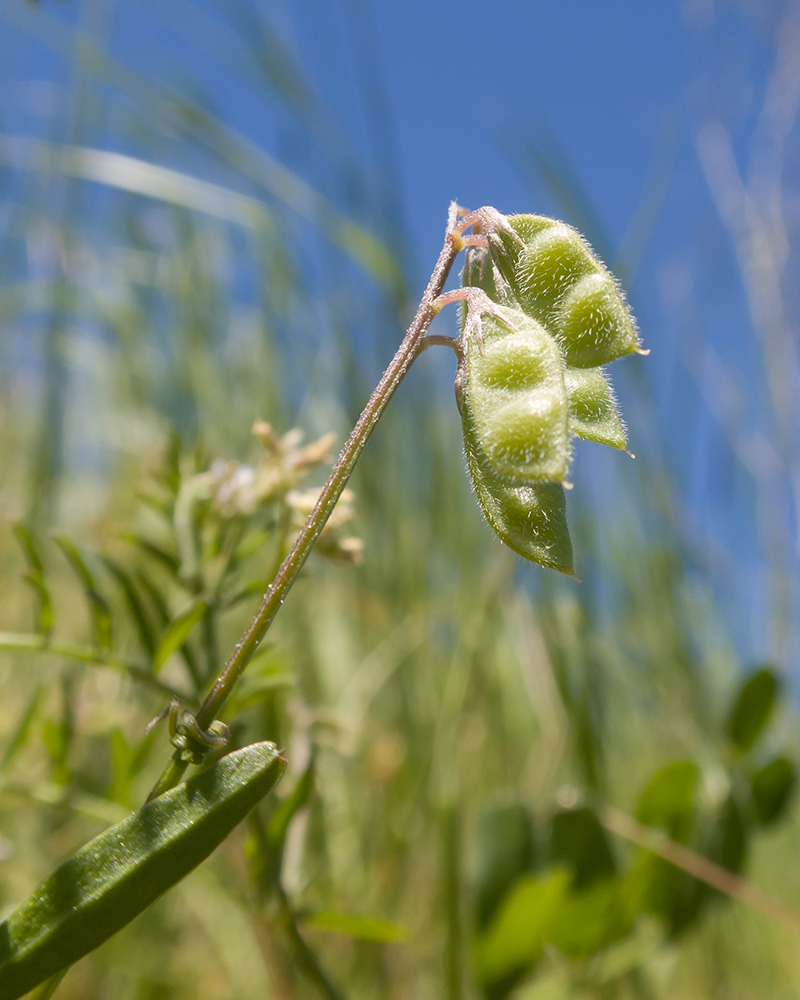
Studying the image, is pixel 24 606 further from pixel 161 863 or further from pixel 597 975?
pixel 161 863

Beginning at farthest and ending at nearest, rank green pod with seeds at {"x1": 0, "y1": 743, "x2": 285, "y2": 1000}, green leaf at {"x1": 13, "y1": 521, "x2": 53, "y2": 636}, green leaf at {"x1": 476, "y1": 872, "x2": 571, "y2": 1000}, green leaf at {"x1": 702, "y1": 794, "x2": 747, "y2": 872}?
green leaf at {"x1": 702, "y1": 794, "x2": 747, "y2": 872}
green leaf at {"x1": 476, "y1": 872, "x2": 571, "y2": 1000}
green leaf at {"x1": 13, "y1": 521, "x2": 53, "y2": 636}
green pod with seeds at {"x1": 0, "y1": 743, "x2": 285, "y2": 1000}

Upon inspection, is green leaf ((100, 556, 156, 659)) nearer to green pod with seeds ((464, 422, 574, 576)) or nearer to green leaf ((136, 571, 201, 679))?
green leaf ((136, 571, 201, 679))

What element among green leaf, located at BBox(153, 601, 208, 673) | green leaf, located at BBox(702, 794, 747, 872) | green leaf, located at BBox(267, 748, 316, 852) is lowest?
green leaf, located at BBox(702, 794, 747, 872)

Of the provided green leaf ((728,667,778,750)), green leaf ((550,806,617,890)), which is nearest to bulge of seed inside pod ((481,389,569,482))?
green leaf ((550,806,617,890))

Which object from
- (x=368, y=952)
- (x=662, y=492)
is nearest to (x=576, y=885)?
(x=368, y=952)

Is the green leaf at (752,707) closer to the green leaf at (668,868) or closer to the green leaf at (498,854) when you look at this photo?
the green leaf at (668,868)

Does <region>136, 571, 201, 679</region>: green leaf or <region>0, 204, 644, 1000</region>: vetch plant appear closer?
<region>0, 204, 644, 1000</region>: vetch plant

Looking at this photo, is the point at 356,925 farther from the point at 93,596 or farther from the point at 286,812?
the point at 93,596

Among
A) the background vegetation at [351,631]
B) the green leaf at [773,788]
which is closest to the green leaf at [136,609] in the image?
the background vegetation at [351,631]
